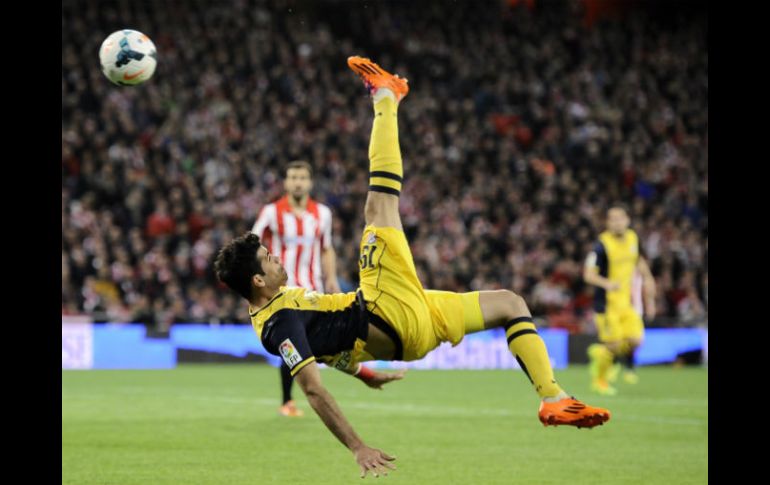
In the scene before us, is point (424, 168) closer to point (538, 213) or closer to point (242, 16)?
A: point (538, 213)

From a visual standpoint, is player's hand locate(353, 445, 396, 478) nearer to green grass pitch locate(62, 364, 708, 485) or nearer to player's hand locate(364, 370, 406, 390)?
player's hand locate(364, 370, 406, 390)

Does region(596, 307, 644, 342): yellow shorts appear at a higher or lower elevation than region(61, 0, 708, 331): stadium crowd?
lower

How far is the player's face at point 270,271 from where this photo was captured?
6.83m

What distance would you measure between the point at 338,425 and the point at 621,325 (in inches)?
370

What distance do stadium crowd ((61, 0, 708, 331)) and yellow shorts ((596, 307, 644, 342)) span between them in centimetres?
430

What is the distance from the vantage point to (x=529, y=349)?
22.6 feet

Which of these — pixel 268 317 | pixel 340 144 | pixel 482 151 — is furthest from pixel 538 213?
pixel 268 317

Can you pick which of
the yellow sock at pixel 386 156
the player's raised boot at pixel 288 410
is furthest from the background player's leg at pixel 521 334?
the player's raised boot at pixel 288 410

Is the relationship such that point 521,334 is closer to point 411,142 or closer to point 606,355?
point 606,355

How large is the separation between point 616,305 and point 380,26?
14.4 metres

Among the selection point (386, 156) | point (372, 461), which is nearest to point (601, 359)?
point (386, 156)

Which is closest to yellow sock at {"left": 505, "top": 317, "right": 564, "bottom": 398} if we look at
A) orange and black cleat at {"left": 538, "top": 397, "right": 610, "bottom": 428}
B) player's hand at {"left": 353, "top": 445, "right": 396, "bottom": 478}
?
orange and black cleat at {"left": 538, "top": 397, "right": 610, "bottom": 428}

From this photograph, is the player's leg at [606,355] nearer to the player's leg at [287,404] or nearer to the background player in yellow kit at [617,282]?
the background player in yellow kit at [617,282]

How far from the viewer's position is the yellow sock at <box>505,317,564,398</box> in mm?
6816
